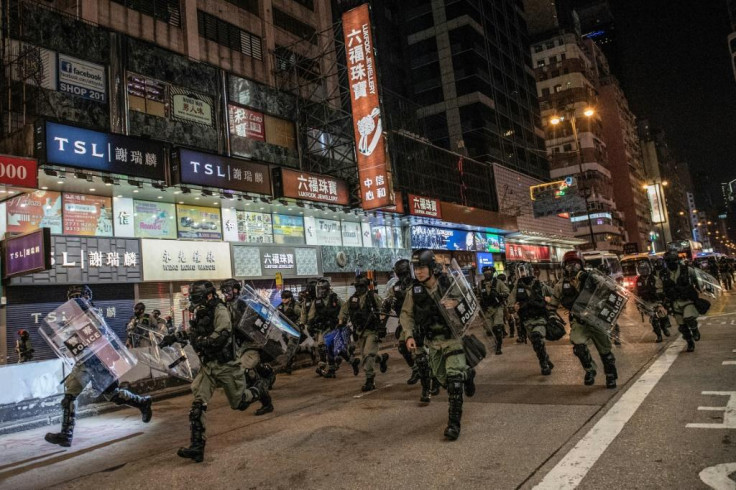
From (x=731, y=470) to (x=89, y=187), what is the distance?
16.5m

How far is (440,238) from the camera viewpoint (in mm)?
32062

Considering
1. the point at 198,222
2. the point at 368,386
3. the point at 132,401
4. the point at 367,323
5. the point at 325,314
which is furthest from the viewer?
the point at 198,222

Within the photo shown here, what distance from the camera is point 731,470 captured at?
141 inches

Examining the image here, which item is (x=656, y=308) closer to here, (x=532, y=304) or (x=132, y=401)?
(x=532, y=304)

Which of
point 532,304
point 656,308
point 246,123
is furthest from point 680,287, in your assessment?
point 246,123

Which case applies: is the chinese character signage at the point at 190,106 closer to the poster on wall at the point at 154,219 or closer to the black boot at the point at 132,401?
the poster on wall at the point at 154,219

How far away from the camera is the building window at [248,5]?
22516 millimetres

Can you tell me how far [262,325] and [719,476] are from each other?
5711 millimetres

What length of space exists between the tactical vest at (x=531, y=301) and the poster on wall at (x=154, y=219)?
12.9 metres

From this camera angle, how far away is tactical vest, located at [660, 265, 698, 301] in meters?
9.47

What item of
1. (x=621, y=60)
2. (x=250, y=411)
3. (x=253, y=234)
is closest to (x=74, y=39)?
(x=253, y=234)

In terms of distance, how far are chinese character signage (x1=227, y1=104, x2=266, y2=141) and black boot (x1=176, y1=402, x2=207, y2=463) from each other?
54.0 ft

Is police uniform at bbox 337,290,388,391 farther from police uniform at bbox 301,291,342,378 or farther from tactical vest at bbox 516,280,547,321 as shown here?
tactical vest at bbox 516,280,547,321

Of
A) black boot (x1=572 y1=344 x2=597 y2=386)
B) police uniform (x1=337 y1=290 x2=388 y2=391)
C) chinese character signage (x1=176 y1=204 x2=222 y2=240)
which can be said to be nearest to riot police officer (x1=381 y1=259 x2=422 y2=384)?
police uniform (x1=337 y1=290 x2=388 y2=391)
